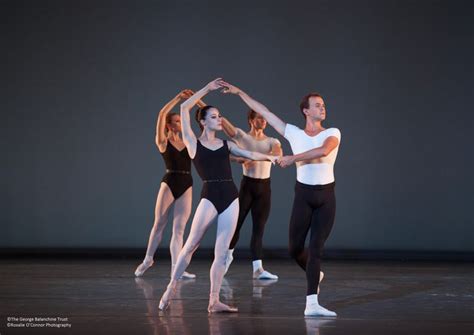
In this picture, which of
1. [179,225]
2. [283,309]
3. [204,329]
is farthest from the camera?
[179,225]

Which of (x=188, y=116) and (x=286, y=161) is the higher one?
(x=188, y=116)

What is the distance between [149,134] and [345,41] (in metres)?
2.76

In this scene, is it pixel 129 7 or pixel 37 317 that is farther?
pixel 129 7

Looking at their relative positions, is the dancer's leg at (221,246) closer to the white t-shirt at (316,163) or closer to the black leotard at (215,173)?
the black leotard at (215,173)

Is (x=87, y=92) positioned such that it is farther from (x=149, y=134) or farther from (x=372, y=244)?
(x=372, y=244)

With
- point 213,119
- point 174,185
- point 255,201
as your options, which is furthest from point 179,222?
point 213,119

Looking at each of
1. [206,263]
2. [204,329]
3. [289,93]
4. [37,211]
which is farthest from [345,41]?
[204,329]

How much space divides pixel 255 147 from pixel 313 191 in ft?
6.52

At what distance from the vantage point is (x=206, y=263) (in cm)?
852

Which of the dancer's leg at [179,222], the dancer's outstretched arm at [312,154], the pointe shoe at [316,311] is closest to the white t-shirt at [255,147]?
the dancer's leg at [179,222]

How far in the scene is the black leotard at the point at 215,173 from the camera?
5.13m

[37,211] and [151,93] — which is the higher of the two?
[151,93]

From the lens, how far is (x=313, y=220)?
5.11 metres

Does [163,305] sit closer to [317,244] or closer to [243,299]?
[243,299]
